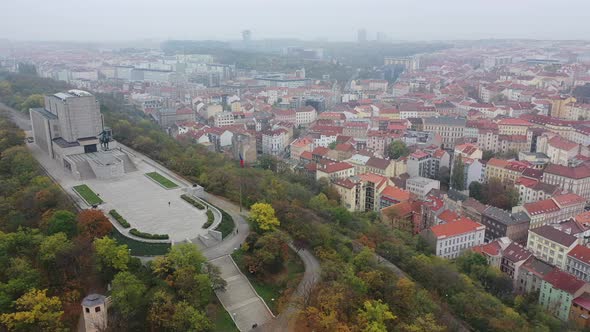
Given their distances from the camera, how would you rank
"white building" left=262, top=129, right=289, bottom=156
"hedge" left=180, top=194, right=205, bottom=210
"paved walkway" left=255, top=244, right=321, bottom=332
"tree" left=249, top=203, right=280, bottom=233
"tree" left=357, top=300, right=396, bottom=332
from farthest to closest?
"white building" left=262, top=129, right=289, bottom=156 → "hedge" left=180, top=194, right=205, bottom=210 → "tree" left=249, top=203, right=280, bottom=233 → "paved walkway" left=255, top=244, right=321, bottom=332 → "tree" left=357, top=300, right=396, bottom=332

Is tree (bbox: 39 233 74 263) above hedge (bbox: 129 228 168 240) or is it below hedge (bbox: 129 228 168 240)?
above

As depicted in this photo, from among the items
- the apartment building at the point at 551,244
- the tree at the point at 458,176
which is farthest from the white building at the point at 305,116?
the apartment building at the point at 551,244

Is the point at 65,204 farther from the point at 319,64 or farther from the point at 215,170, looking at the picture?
the point at 319,64

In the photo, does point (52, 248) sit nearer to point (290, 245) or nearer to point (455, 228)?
point (290, 245)

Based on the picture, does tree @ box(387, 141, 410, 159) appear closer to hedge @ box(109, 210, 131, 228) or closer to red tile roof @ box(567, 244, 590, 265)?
red tile roof @ box(567, 244, 590, 265)

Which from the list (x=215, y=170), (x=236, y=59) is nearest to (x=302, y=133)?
(x=215, y=170)

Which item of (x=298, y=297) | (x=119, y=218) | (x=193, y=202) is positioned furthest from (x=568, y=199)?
(x=119, y=218)

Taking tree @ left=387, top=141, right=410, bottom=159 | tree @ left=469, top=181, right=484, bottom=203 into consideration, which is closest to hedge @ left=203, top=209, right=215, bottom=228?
tree @ left=469, top=181, right=484, bottom=203

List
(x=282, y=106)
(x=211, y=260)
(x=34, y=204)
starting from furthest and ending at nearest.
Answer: (x=282, y=106)
(x=34, y=204)
(x=211, y=260)
